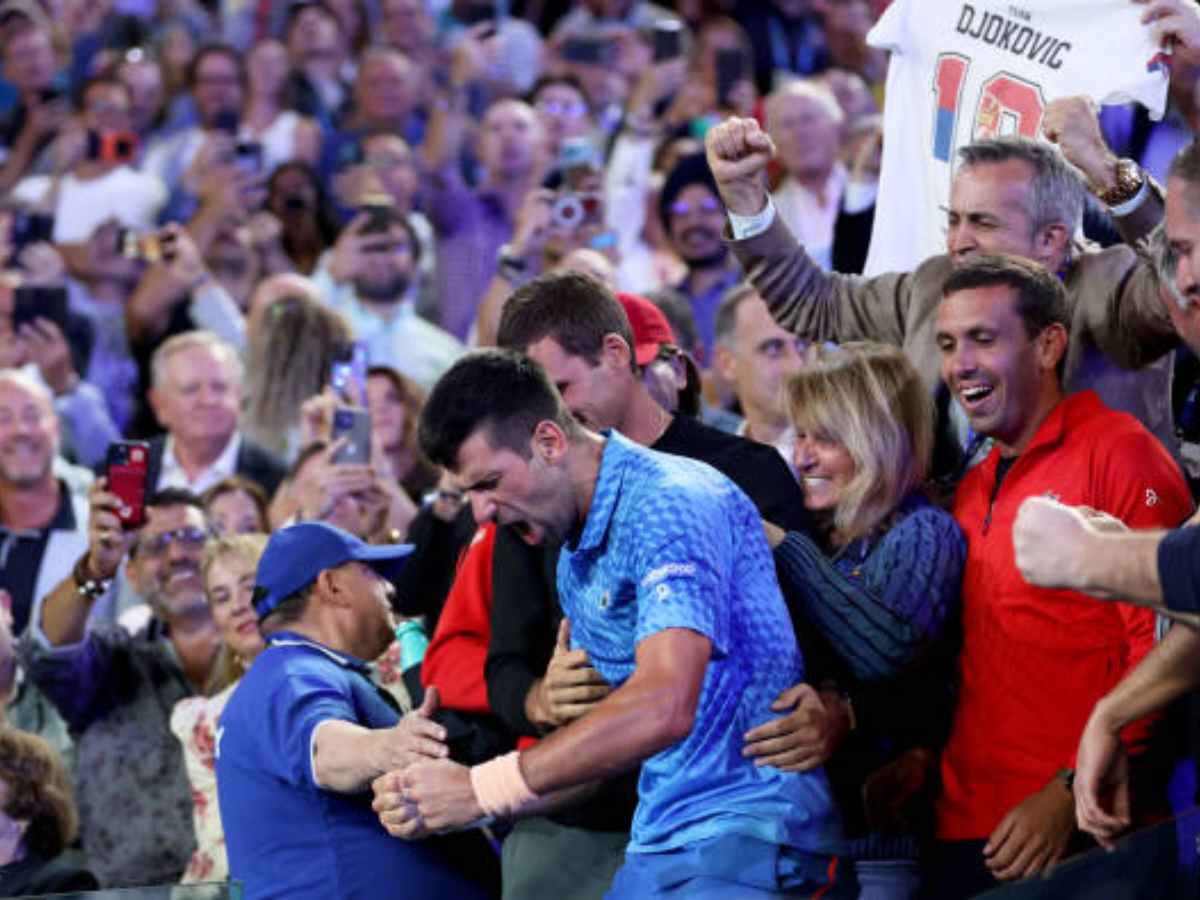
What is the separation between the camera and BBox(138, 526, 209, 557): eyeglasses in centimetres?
694

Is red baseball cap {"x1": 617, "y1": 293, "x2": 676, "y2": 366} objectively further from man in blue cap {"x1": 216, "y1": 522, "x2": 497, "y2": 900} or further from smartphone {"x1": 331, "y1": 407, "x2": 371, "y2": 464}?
smartphone {"x1": 331, "y1": 407, "x2": 371, "y2": 464}

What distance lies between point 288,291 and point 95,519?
1.99 meters

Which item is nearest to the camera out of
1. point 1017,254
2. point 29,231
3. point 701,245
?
point 1017,254

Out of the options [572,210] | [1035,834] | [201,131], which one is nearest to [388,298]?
[572,210]

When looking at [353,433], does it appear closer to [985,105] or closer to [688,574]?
[985,105]

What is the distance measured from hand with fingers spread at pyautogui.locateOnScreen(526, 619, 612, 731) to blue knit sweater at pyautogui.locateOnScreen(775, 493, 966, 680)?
1.44 feet

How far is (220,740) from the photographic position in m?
4.95

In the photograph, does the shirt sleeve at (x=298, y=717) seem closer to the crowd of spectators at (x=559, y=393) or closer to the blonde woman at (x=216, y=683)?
the crowd of spectators at (x=559, y=393)

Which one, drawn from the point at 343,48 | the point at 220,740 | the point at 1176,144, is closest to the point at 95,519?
the point at 220,740

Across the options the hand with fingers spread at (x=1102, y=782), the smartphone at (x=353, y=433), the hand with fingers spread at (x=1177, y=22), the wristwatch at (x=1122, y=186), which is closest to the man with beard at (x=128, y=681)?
the smartphone at (x=353, y=433)

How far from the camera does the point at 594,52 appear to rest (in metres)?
10.7

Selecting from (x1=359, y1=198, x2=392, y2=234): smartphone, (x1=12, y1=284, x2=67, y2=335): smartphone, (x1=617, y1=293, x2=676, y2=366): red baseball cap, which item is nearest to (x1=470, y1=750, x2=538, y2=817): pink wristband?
(x1=617, y1=293, x2=676, y2=366): red baseball cap

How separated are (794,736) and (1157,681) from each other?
A: 641 millimetres

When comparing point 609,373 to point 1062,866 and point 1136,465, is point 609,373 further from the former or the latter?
point 1062,866
